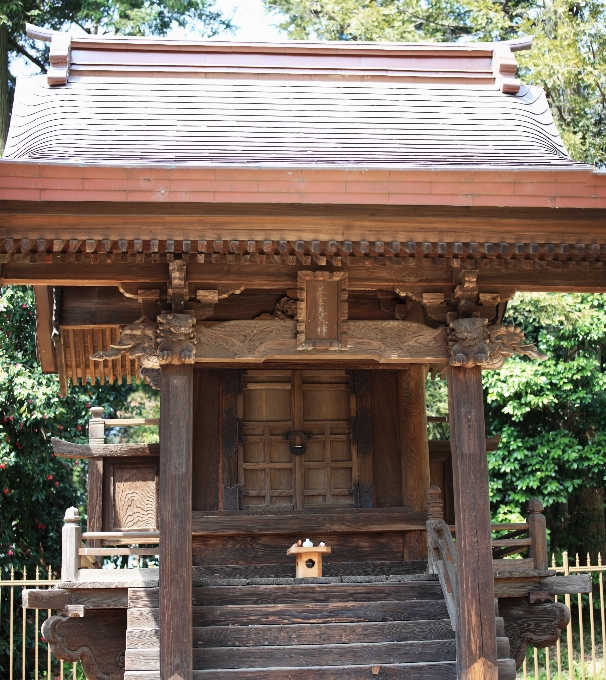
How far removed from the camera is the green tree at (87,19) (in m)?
20.3

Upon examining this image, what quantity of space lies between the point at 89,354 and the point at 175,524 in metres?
4.06

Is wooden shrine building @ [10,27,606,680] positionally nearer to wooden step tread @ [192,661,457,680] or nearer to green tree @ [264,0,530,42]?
wooden step tread @ [192,661,457,680]

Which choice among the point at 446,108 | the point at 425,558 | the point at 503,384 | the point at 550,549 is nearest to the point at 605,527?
the point at 550,549

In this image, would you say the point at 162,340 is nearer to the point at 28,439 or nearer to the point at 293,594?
the point at 293,594

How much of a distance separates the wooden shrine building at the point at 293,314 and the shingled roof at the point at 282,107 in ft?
0.13

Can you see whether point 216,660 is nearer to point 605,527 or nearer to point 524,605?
point 524,605

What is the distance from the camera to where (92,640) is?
9031 mm

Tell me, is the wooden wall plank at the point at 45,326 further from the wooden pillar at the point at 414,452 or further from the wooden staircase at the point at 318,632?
the wooden pillar at the point at 414,452

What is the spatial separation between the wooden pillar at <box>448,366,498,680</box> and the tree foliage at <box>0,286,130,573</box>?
8867 mm

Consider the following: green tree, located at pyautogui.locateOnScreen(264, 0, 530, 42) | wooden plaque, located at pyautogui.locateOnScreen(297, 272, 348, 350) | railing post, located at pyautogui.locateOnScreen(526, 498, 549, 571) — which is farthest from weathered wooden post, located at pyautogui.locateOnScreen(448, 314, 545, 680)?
green tree, located at pyautogui.locateOnScreen(264, 0, 530, 42)

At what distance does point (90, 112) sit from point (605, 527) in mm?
12219

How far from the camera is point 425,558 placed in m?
10.1

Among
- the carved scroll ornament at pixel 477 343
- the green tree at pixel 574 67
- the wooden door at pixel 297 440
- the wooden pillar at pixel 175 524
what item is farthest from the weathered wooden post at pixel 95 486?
the green tree at pixel 574 67

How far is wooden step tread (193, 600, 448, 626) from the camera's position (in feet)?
26.5
